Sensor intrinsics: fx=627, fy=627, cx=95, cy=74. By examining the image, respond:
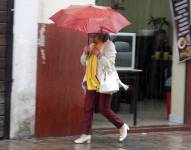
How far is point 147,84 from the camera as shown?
1211 centimetres

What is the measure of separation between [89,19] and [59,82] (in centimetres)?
135

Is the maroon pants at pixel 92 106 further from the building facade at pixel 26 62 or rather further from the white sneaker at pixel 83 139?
the building facade at pixel 26 62

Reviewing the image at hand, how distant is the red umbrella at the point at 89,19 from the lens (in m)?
8.88

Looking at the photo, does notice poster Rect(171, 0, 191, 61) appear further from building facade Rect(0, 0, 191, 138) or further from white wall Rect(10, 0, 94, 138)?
white wall Rect(10, 0, 94, 138)

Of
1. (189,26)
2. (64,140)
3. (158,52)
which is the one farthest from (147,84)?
(64,140)

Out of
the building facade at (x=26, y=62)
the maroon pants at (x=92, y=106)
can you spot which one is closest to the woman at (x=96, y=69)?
the maroon pants at (x=92, y=106)

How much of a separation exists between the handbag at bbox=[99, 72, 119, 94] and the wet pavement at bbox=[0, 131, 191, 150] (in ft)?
2.86

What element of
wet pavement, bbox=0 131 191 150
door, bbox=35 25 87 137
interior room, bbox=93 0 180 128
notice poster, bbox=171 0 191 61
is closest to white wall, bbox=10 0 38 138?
door, bbox=35 25 87 137

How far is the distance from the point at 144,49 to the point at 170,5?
3.14 feet

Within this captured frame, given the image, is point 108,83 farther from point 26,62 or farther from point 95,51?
point 26,62

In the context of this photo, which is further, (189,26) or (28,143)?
(189,26)

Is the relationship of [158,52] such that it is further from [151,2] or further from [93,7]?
[93,7]

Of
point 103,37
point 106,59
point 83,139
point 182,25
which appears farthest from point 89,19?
point 182,25

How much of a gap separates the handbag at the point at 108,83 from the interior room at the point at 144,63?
1.64 m
